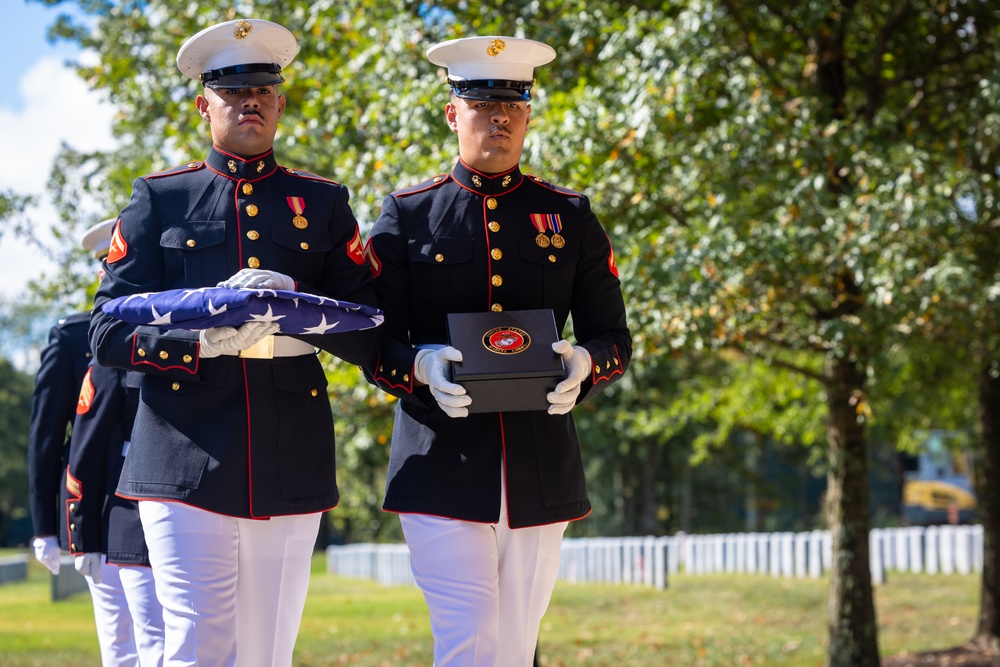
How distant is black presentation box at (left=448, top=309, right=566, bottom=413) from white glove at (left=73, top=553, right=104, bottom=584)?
225 cm

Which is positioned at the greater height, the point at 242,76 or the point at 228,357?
the point at 242,76

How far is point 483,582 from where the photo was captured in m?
3.81

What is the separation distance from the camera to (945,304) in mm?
7660

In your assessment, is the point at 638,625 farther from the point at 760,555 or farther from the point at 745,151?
the point at 745,151

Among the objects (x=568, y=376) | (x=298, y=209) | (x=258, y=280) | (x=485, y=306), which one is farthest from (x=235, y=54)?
(x=568, y=376)

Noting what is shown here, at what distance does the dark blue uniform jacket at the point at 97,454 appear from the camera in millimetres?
5133

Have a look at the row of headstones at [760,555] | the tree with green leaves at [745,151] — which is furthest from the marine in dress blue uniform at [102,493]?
the row of headstones at [760,555]

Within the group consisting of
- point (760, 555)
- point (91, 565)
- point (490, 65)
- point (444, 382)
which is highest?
point (490, 65)

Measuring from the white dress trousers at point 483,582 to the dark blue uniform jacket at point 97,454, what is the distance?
68.6 inches

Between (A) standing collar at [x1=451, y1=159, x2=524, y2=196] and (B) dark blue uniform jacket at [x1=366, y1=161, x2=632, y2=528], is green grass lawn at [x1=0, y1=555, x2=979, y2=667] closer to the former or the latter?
(B) dark blue uniform jacket at [x1=366, y1=161, x2=632, y2=528]

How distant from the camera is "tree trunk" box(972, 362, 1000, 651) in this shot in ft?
38.7

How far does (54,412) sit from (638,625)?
9.73m

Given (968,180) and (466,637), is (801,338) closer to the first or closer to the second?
(968,180)

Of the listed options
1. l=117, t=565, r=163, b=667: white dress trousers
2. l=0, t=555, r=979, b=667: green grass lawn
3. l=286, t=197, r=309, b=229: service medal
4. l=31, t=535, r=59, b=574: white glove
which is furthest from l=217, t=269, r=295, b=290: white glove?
l=0, t=555, r=979, b=667: green grass lawn
